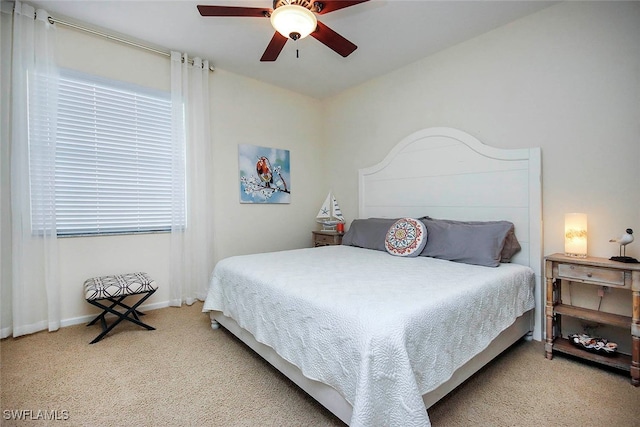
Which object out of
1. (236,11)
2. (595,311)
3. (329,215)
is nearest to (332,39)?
(236,11)

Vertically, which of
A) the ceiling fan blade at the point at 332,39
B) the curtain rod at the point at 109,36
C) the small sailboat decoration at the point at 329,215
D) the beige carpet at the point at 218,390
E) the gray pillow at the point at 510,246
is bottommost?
the beige carpet at the point at 218,390

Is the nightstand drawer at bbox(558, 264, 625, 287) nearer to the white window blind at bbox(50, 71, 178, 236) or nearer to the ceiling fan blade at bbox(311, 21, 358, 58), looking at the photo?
the ceiling fan blade at bbox(311, 21, 358, 58)

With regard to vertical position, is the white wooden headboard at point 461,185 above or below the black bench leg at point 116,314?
above

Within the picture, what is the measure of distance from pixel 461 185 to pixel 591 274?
3.92 feet

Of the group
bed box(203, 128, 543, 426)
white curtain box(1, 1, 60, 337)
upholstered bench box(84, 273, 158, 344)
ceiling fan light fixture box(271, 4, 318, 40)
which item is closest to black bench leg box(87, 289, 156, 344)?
upholstered bench box(84, 273, 158, 344)

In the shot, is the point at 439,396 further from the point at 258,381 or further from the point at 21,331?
the point at 21,331

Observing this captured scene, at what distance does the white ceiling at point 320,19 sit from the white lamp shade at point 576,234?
1677mm

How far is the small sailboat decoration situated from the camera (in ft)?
13.2

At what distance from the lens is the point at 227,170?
358 centimetres

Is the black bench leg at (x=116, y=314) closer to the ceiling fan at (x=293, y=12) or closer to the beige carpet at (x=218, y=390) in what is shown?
the beige carpet at (x=218, y=390)

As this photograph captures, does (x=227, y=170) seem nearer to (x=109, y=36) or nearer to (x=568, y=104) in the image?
(x=109, y=36)

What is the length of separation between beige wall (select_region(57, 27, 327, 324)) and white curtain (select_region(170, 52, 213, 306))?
15 centimetres

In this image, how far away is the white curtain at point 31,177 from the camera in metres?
2.34

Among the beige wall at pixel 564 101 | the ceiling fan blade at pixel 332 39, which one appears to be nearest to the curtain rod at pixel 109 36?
the ceiling fan blade at pixel 332 39
